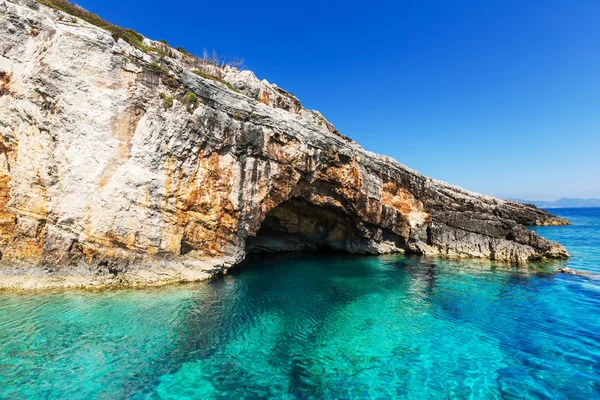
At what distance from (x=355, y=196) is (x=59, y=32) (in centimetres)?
2215

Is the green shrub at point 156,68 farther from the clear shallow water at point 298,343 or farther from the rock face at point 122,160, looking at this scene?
the clear shallow water at point 298,343

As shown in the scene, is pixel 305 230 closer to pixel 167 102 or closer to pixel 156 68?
pixel 167 102

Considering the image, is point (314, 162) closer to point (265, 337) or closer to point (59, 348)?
point (265, 337)

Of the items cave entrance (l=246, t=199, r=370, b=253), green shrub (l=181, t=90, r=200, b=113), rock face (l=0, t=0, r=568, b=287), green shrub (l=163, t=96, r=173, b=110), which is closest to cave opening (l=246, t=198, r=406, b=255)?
cave entrance (l=246, t=199, r=370, b=253)

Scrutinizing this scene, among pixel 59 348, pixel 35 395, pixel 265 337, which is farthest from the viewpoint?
pixel 265 337

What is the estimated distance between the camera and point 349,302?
15.2m

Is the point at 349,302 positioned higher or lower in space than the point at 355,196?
lower

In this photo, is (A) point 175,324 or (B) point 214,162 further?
(B) point 214,162

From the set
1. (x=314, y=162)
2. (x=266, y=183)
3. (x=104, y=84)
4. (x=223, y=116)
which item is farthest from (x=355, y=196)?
(x=104, y=84)

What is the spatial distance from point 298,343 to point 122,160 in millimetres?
13299

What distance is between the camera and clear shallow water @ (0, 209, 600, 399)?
820cm

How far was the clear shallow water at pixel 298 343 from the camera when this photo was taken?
8195 mm

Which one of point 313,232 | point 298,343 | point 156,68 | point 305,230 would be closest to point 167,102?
point 156,68

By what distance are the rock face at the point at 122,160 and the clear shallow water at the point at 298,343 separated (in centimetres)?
213
